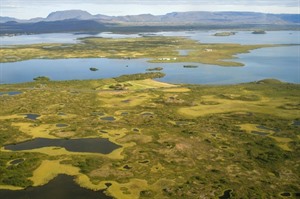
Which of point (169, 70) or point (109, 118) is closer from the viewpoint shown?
point (109, 118)

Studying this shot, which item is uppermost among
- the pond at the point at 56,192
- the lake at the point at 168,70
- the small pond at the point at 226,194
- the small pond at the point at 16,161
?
the lake at the point at 168,70

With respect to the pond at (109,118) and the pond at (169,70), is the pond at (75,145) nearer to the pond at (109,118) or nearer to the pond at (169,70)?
the pond at (109,118)

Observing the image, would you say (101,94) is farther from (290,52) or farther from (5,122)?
(290,52)

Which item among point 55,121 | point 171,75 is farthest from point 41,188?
point 171,75

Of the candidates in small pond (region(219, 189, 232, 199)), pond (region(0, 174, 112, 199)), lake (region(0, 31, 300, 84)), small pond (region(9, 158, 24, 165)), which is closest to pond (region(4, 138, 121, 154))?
small pond (region(9, 158, 24, 165))

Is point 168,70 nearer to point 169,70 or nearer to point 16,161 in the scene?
point 169,70

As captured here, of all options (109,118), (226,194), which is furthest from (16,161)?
(226,194)

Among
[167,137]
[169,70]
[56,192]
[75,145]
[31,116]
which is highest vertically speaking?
[169,70]

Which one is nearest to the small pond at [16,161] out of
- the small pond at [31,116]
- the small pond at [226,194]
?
the small pond at [31,116]
